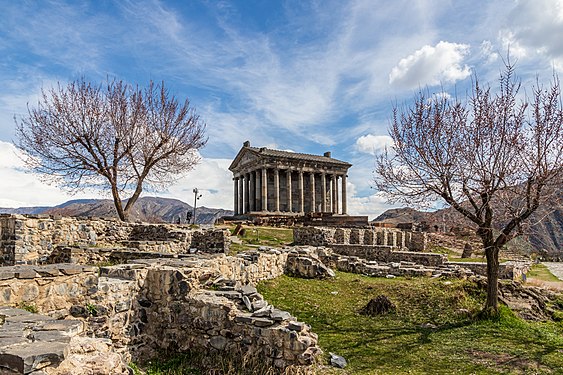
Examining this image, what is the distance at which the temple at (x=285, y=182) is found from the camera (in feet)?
176

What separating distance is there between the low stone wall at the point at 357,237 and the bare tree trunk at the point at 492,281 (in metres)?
12.1

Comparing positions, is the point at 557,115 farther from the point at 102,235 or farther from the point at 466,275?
the point at 102,235

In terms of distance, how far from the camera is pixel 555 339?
8.21 m


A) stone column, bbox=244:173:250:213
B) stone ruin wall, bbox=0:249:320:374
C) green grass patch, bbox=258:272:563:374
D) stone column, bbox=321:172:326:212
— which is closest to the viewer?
stone ruin wall, bbox=0:249:320:374

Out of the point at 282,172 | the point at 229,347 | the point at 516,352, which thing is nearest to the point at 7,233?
the point at 229,347

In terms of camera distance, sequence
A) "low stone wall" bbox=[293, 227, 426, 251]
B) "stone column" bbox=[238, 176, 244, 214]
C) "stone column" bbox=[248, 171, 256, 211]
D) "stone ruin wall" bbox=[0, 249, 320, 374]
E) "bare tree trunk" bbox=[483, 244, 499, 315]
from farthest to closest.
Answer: "stone column" bbox=[238, 176, 244, 214] → "stone column" bbox=[248, 171, 256, 211] → "low stone wall" bbox=[293, 227, 426, 251] → "bare tree trunk" bbox=[483, 244, 499, 315] → "stone ruin wall" bbox=[0, 249, 320, 374]

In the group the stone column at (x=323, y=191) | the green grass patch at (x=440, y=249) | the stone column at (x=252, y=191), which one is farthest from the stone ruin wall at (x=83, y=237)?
the stone column at (x=323, y=191)

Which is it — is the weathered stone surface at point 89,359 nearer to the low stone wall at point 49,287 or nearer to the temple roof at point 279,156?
the low stone wall at point 49,287

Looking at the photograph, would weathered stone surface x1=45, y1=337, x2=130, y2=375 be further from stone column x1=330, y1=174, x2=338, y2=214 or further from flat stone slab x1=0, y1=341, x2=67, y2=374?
stone column x1=330, y1=174, x2=338, y2=214

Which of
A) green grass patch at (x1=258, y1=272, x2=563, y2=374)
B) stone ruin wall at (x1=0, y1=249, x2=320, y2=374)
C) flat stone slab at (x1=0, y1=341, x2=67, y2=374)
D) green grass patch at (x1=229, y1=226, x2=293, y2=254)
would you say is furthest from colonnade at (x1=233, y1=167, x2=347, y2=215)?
flat stone slab at (x1=0, y1=341, x2=67, y2=374)

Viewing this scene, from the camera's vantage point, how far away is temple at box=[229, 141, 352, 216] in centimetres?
5356

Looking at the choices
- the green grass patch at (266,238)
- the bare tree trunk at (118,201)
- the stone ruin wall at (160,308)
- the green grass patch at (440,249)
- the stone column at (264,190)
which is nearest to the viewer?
the stone ruin wall at (160,308)

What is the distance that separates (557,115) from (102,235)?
16.6m

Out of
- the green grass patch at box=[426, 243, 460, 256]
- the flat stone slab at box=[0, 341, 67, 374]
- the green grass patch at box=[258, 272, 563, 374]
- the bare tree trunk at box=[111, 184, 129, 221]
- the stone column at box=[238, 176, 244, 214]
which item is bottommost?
the green grass patch at box=[258, 272, 563, 374]
